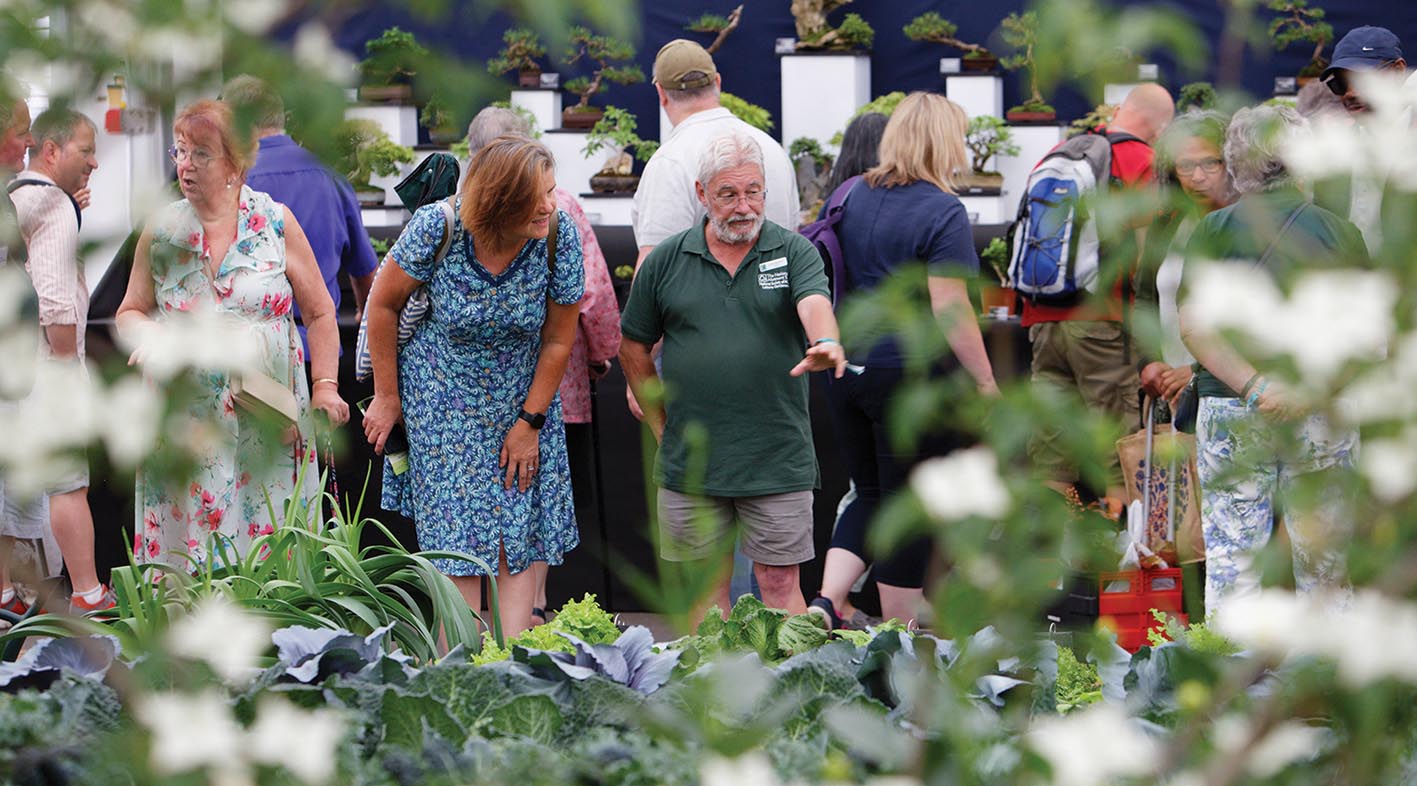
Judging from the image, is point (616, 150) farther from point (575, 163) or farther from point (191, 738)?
point (191, 738)

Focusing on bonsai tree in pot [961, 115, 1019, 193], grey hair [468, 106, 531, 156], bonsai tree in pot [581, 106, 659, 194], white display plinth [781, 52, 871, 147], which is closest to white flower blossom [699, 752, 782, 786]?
grey hair [468, 106, 531, 156]

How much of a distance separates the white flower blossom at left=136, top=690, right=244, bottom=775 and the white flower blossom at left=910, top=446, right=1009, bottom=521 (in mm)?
364

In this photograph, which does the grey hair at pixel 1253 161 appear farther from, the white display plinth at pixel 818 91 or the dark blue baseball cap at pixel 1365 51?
the white display plinth at pixel 818 91

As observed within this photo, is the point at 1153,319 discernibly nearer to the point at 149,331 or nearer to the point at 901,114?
the point at 149,331

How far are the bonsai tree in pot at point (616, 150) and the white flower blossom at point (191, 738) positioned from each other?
21.7 feet

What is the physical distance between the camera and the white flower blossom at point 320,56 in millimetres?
740

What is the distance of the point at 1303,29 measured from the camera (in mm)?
7391

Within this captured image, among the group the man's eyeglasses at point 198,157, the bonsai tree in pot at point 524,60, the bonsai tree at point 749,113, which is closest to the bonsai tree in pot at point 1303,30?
the bonsai tree at point 749,113

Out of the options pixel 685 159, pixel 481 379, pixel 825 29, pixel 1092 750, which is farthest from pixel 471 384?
pixel 825 29

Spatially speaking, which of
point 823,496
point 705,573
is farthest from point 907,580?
point 705,573

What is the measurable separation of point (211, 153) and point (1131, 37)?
2635mm

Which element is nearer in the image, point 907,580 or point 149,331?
point 149,331

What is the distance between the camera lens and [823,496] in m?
4.37

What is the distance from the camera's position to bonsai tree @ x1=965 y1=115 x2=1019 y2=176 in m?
7.12
